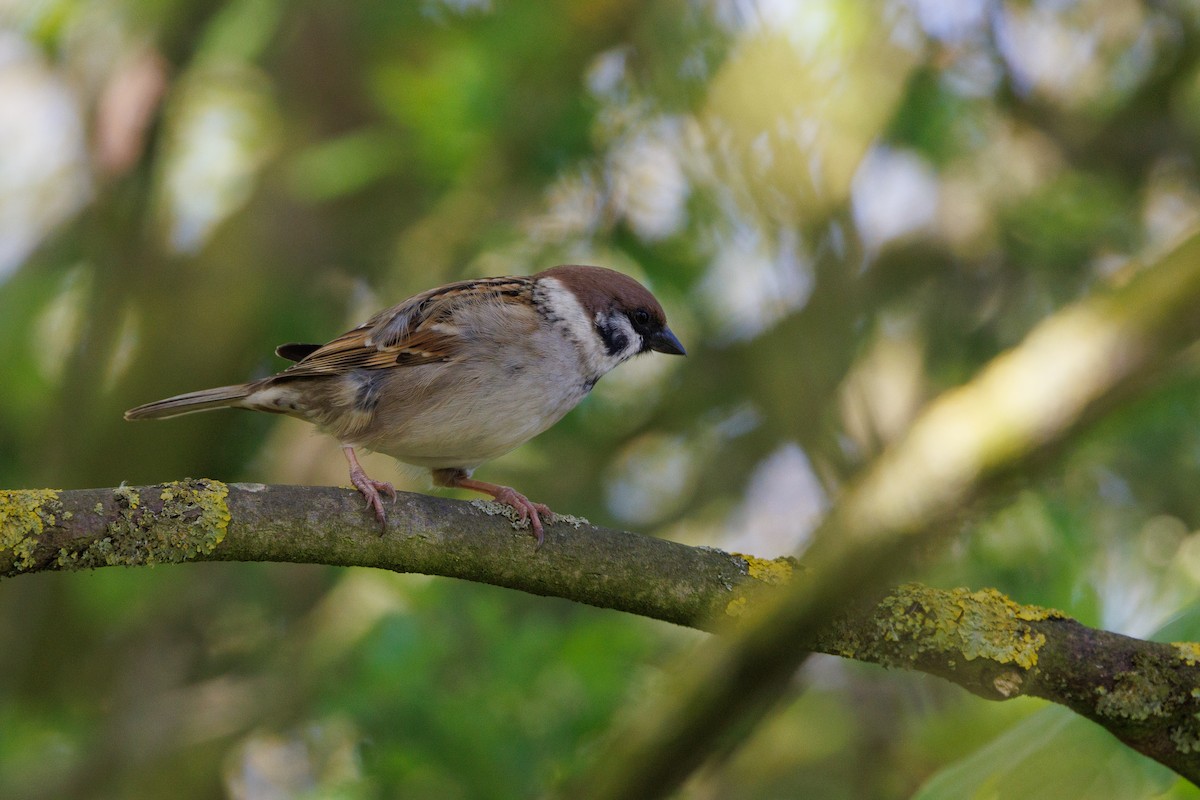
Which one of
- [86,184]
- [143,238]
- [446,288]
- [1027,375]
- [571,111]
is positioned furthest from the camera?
[86,184]

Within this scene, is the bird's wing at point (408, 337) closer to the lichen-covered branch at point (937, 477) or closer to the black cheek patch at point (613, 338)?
the black cheek patch at point (613, 338)

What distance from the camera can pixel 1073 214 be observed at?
5.20 meters

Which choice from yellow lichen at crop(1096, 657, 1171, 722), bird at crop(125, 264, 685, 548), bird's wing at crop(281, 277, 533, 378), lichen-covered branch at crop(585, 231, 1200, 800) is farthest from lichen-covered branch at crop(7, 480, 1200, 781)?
bird's wing at crop(281, 277, 533, 378)

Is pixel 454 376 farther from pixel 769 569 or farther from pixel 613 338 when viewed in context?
pixel 769 569

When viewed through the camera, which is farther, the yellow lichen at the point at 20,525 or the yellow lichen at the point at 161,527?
the yellow lichen at the point at 161,527

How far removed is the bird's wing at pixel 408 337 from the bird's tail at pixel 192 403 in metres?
0.17

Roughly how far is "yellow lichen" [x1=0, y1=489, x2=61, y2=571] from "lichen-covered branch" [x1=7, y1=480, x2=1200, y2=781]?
3.9 inches

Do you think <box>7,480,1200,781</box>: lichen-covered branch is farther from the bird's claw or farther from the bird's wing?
the bird's wing

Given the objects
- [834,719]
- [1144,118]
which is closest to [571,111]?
[1144,118]

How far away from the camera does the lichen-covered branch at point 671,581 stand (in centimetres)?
235

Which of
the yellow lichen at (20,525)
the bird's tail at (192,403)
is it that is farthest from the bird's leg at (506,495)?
the yellow lichen at (20,525)

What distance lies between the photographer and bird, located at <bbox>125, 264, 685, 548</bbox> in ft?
12.5

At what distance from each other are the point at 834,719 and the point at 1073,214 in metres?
2.49

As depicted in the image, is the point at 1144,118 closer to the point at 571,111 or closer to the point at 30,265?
the point at 571,111
